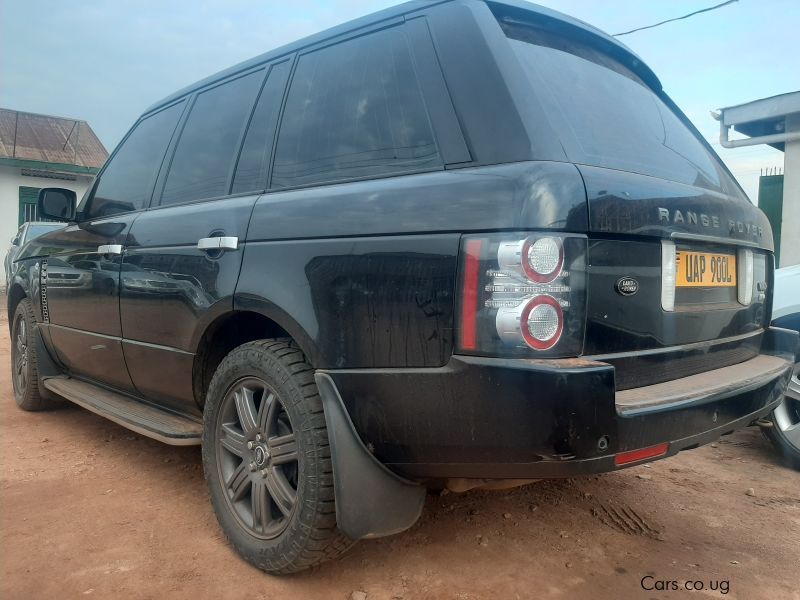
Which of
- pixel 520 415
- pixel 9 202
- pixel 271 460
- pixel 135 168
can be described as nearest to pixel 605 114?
pixel 520 415

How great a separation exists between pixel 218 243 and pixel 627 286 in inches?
61.6

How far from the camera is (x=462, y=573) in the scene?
2334 mm

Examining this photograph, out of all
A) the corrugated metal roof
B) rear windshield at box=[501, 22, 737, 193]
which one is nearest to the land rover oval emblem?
rear windshield at box=[501, 22, 737, 193]

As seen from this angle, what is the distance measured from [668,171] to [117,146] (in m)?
3.25

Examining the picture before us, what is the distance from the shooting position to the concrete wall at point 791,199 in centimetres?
864

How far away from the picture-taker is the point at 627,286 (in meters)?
1.87

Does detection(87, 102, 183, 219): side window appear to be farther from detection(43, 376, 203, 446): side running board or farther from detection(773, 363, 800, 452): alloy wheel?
detection(773, 363, 800, 452): alloy wheel

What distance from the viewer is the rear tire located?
4.40 m

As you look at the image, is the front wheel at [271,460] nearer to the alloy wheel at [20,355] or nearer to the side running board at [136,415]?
the side running board at [136,415]

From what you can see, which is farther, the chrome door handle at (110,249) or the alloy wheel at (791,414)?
the alloy wheel at (791,414)

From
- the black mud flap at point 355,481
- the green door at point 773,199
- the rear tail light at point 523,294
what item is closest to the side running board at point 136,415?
the black mud flap at point 355,481

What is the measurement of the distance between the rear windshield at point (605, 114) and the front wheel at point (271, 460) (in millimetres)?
1212

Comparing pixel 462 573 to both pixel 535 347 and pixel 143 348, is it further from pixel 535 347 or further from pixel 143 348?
pixel 143 348

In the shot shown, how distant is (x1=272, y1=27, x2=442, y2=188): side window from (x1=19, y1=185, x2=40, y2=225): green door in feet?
57.9
